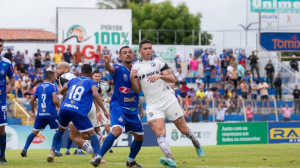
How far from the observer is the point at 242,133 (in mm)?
29953

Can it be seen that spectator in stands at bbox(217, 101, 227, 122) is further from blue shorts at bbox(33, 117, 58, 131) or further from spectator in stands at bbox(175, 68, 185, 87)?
blue shorts at bbox(33, 117, 58, 131)

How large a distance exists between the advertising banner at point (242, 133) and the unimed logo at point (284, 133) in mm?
397

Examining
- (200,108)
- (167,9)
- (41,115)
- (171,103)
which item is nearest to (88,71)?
(171,103)

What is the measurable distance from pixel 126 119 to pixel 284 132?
20258 mm

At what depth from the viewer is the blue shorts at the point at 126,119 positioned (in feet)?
37.5

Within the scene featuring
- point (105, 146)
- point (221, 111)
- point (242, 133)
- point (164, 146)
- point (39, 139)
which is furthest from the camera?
point (242, 133)

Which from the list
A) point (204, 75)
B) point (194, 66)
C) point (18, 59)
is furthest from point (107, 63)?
point (204, 75)

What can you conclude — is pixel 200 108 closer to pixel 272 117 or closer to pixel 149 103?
pixel 272 117

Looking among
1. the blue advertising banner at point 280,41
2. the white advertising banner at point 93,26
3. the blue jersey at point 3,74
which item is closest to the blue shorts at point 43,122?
the blue jersey at point 3,74

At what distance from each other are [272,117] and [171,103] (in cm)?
2008

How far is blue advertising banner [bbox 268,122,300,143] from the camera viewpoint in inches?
1193

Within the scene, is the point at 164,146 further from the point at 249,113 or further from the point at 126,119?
the point at 249,113

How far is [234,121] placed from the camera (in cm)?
3002

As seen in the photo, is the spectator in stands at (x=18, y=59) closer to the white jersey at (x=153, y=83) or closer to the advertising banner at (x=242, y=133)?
the advertising banner at (x=242, y=133)
